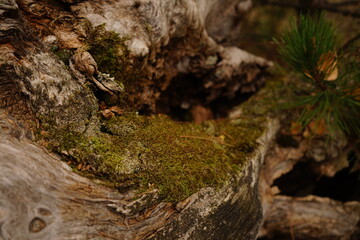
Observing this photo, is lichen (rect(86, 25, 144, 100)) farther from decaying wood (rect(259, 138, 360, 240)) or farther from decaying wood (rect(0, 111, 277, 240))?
decaying wood (rect(259, 138, 360, 240))

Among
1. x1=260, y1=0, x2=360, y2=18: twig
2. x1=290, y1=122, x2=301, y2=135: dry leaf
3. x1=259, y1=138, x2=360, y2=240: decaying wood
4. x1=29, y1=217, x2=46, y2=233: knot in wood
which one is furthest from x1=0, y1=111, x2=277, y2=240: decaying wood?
x1=260, y1=0, x2=360, y2=18: twig

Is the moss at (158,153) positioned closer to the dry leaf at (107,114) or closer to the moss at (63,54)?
the dry leaf at (107,114)

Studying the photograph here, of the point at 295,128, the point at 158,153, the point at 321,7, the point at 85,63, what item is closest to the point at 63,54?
the point at 85,63

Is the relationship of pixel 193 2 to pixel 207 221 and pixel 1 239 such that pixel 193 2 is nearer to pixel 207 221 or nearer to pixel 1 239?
pixel 207 221

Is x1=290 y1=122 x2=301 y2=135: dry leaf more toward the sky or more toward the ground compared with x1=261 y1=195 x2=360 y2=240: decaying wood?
more toward the sky

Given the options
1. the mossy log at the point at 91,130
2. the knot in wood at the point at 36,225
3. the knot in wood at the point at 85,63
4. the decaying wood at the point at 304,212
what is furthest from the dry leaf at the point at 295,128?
the knot in wood at the point at 36,225

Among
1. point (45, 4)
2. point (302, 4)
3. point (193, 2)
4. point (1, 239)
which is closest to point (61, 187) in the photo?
point (1, 239)

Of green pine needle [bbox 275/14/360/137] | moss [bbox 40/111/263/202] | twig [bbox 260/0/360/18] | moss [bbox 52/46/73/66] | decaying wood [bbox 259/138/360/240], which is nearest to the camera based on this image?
moss [bbox 40/111/263/202]
